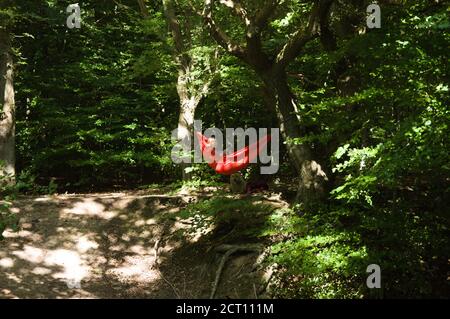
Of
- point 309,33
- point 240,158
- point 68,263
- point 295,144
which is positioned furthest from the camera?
point 240,158

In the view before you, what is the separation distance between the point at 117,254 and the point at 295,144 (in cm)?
276

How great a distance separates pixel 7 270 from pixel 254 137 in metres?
5.26

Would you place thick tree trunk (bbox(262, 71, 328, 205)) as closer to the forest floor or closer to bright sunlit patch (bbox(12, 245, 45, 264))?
the forest floor

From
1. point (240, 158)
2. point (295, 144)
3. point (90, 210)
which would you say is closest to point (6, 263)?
point (90, 210)

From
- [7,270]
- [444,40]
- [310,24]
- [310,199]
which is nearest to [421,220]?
[310,199]

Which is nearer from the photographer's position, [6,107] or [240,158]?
[240,158]

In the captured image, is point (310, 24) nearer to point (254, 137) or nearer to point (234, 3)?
point (234, 3)

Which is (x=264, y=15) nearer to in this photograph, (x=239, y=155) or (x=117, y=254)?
(x=239, y=155)

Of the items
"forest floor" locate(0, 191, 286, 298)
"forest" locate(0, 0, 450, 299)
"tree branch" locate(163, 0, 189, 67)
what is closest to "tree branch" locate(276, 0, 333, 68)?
"forest" locate(0, 0, 450, 299)

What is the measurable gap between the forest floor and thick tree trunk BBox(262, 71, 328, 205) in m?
0.54

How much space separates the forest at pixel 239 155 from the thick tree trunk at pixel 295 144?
20 mm

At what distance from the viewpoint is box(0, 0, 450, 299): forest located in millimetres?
3998

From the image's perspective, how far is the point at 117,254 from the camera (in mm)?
6008
